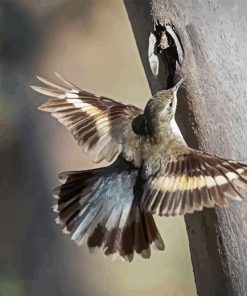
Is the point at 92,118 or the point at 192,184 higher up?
the point at 92,118

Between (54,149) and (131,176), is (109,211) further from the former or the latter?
(54,149)


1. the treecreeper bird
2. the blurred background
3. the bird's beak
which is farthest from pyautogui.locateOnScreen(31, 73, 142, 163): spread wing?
the blurred background

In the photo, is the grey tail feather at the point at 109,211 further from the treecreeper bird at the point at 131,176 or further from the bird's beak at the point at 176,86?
the bird's beak at the point at 176,86

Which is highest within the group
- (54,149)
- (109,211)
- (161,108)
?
(54,149)

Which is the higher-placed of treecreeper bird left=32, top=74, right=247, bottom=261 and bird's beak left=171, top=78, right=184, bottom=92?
bird's beak left=171, top=78, right=184, bottom=92

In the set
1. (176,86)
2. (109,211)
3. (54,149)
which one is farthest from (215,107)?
(54,149)

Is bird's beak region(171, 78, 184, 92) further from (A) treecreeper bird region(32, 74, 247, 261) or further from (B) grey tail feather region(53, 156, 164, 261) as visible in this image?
(B) grey tail feather region(53, 156, 164, 261)

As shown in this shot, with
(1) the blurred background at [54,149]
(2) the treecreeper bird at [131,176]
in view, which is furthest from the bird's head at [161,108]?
(1) the blurred background at [54,149]
